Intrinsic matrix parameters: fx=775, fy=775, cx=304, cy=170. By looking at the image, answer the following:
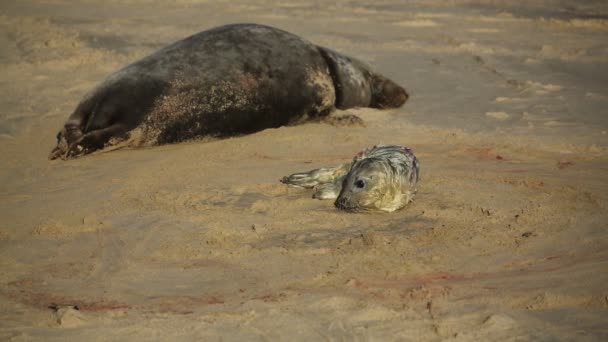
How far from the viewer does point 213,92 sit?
5902 millimetres

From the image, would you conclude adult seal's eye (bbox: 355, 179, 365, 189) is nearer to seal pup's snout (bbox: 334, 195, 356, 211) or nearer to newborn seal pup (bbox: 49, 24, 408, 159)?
seal pup's snout (bbox: 334, 195, 356, 211)

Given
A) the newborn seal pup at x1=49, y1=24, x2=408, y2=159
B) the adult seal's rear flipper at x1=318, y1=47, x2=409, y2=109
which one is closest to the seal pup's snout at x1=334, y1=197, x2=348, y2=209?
the newborn seal pup at x1=49, y1=24, x2=408, y2=159

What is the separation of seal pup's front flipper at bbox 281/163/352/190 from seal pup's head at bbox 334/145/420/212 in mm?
205

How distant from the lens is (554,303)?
308 centimetres

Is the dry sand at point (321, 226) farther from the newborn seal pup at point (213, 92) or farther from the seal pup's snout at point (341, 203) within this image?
the newborn seal pup at point (213, 92)

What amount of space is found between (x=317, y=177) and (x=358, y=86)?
235 centimetres

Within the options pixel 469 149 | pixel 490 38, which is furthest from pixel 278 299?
pixel 490 38

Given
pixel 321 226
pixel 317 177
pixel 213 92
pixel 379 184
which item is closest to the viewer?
pixel 321 226

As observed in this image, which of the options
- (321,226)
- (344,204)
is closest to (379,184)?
(344,204)

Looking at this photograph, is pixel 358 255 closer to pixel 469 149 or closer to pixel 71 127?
pixel 469 149

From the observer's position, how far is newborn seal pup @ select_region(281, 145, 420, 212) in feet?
13.7

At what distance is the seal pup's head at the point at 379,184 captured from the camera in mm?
4156

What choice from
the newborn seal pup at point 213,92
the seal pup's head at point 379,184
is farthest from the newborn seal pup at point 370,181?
the newborn seal pup at point 213,92

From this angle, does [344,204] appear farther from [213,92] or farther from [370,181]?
[213,92]
